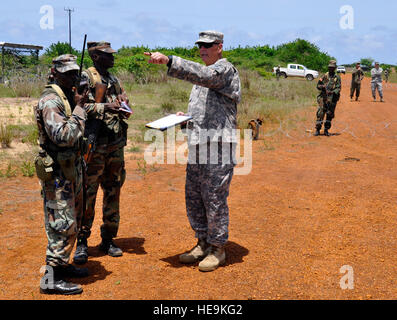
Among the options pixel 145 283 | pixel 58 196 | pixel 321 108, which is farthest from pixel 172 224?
pixel 321 108

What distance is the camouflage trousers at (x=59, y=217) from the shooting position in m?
3.43

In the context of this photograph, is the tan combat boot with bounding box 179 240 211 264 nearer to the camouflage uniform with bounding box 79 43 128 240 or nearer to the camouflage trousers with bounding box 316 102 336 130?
the camouflage uniform with bounding box 79 43 128 240

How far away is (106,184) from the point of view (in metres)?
4.38

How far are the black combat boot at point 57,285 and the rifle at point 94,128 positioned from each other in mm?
1031

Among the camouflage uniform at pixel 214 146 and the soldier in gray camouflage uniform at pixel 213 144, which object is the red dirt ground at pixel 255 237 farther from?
the camouflage uniform at pixel 214 146

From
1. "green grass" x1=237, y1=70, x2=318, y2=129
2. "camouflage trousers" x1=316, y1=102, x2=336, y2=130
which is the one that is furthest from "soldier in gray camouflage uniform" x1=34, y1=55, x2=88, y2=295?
"camouflage trousers" x1=316, y1=102, x2=336, y2=130

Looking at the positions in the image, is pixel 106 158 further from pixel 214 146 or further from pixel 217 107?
pixel 217 107

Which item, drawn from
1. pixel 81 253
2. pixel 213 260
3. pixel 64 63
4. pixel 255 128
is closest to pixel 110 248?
pixel 81 253

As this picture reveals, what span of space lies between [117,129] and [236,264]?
1714mm

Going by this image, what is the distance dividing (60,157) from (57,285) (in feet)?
3.43

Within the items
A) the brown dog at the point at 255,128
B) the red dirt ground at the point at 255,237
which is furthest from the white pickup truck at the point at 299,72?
the red dirt ground at the point at 255,237

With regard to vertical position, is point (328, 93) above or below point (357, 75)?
below

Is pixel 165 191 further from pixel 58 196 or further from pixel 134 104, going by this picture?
pixel 134 104

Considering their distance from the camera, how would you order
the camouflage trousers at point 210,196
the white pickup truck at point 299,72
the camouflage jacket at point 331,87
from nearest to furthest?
1. the camouflage trousers at point 210,196
2. the camouflage jacket at point 331,87
3. the white pickup truck at point 299,72
